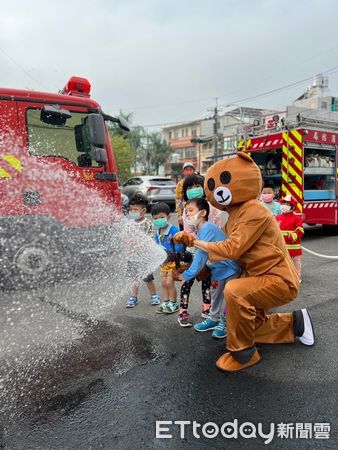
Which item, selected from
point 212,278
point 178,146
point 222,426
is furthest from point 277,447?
point 178,146

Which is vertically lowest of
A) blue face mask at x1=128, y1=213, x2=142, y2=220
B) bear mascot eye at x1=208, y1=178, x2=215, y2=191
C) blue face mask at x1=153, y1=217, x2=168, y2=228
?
blue face mask at x1=153, y1=217, x2=168, y2=228

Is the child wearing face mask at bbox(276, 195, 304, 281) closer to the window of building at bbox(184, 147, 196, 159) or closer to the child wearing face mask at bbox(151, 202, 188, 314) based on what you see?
the child wearing face mask at bbox(151, 202, 188, 314)

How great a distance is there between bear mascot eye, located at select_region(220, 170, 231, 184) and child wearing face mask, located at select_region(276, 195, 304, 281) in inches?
89.7

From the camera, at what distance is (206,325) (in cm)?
342

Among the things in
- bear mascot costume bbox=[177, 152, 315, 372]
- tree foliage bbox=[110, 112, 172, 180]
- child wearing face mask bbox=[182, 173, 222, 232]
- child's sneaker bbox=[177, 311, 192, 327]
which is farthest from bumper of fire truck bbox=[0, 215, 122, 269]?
tree foliage bbox=[110, 112, 172, 180]

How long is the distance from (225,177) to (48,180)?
252 centimetres

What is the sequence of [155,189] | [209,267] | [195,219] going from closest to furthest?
[209,267]
[195,219]
[155,189]

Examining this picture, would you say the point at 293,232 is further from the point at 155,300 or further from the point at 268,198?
the point at 155,300

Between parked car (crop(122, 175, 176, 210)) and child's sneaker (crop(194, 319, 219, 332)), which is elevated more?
parked car (crop(122, 175, 176, 210))

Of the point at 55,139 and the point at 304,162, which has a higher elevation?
the point at 55,139

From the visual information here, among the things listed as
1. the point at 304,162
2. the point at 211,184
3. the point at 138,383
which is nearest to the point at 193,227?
the point at 211,184

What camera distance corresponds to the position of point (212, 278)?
3.23 meters

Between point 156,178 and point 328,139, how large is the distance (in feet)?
27.3

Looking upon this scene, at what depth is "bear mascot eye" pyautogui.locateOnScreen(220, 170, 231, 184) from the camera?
9.00 feet
